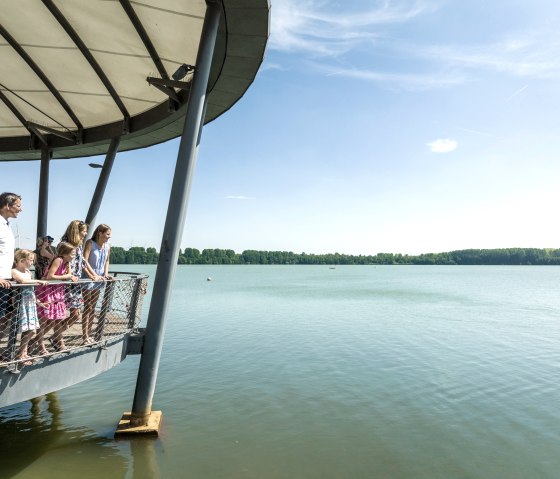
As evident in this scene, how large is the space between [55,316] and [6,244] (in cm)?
126

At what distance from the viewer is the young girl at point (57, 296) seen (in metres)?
5.38

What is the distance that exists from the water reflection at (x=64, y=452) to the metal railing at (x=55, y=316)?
1851 mm

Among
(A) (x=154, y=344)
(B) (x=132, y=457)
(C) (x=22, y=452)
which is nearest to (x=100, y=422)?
(C) (x=22, y=452)

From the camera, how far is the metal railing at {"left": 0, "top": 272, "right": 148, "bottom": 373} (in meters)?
4.68

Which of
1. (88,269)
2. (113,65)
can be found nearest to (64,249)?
(88,269)

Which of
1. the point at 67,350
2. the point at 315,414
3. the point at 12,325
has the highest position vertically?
the point at 12,325

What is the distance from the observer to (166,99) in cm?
895

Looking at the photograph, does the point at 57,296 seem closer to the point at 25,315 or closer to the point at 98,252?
the point at 25,315

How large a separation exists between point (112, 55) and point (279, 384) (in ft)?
28.1

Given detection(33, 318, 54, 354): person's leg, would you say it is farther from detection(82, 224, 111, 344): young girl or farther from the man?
detection(82, 224, 111, 344): young girl

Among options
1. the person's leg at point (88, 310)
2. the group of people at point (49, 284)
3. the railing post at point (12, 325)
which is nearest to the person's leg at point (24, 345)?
the group of people at point (49, 284)

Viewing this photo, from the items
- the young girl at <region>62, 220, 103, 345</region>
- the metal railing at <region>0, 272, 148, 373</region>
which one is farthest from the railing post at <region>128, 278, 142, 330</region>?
the young girl at <region>62, 220, 103, 345</region>

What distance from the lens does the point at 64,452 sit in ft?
22.0

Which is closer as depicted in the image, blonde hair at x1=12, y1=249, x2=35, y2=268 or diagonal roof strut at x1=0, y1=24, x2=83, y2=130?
blonde hair at x1=12, y1=249, x2=35, y2=268
